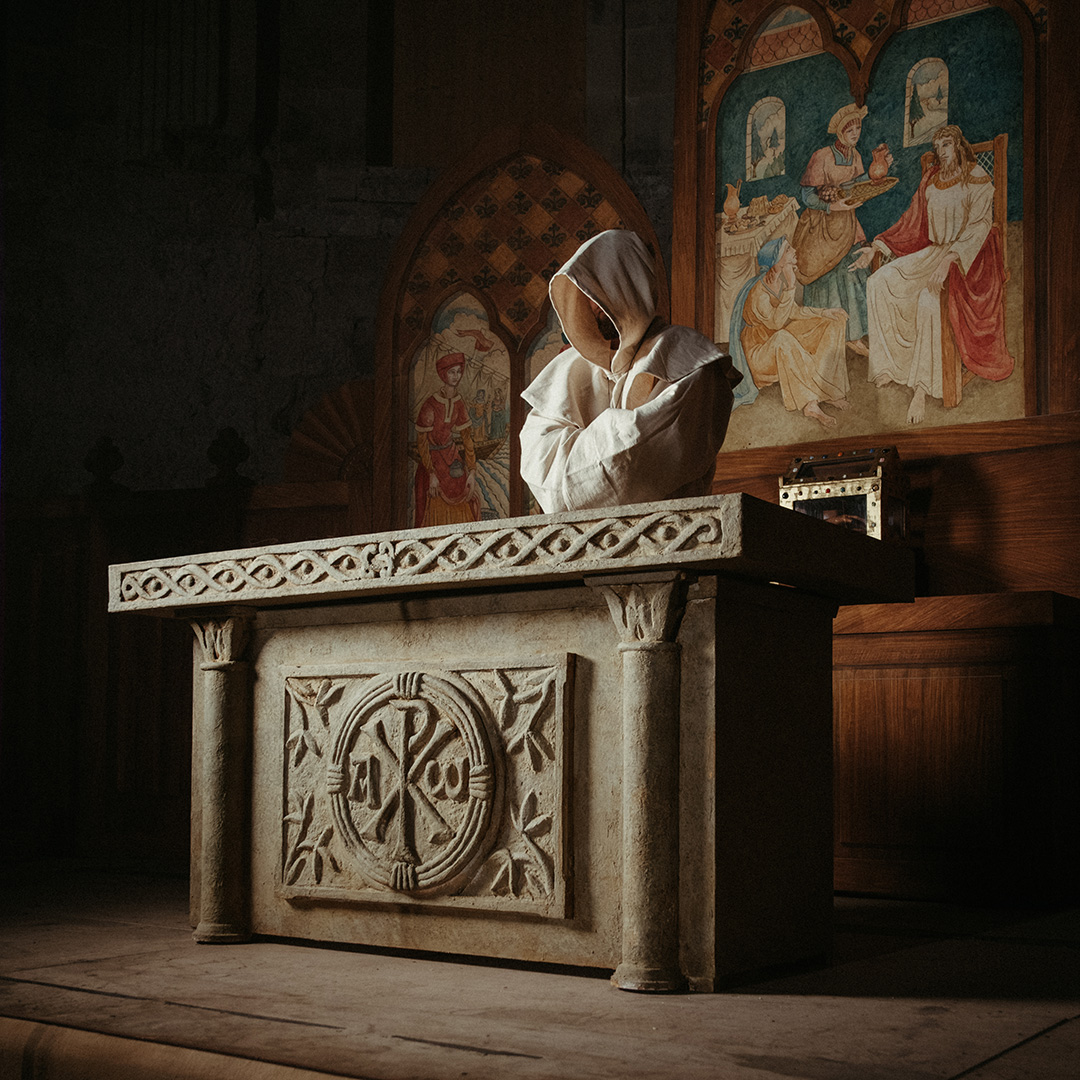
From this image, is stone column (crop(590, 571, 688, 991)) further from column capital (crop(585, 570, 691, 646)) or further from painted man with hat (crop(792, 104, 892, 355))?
painted man with hat (crop(792, 104, 892, 355))

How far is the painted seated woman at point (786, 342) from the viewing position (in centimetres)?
583

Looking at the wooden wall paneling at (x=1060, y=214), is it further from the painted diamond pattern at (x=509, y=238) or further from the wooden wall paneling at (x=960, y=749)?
the painted diamond pattern at (x=509, y=238)

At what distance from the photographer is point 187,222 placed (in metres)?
7.11

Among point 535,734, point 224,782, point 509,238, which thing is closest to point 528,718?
point 535,734

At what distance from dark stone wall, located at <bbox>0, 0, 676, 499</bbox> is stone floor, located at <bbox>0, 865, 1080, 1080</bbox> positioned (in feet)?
13.0

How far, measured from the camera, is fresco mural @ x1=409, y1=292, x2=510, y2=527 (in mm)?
6594

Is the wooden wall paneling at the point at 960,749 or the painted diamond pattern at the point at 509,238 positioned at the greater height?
the painted diamond pattern at the point at 509,238

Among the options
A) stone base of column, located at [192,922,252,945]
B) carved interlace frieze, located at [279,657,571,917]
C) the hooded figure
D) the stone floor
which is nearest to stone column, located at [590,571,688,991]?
the stone floor

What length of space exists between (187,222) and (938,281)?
3945mm

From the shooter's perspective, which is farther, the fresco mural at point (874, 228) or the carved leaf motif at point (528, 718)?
the fresco mural at point (874, 228)

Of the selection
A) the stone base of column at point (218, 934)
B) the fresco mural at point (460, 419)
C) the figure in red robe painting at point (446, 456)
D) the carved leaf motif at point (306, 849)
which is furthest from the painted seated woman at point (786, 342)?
the stone base of column at point (218, 934)

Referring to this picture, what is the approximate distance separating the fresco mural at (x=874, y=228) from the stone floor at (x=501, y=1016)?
2799 mm

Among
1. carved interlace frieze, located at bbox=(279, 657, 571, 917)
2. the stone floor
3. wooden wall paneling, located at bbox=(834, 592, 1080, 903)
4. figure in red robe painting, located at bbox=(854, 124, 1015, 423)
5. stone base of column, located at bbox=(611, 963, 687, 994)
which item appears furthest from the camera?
figure in red robe painting, located at bbox=(854, 124, 1015, 423)

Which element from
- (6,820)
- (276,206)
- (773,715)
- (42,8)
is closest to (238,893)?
(773,715)
